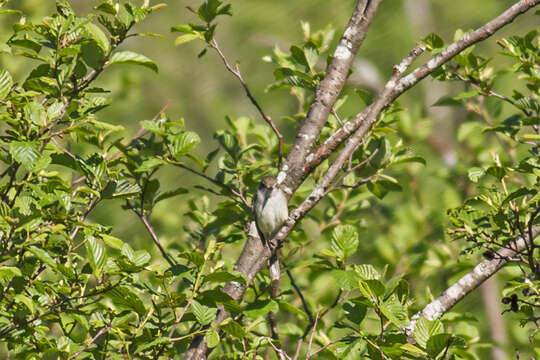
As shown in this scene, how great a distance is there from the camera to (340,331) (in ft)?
9.43

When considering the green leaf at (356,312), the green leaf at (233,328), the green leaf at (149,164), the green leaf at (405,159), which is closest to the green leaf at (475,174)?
the green leaf at (405,159)

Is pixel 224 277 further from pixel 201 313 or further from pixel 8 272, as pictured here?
pixel 8 272

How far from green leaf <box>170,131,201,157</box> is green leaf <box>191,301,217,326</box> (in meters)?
0.55

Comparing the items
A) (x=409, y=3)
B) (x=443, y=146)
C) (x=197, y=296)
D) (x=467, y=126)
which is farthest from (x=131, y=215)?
(x=409, y=3)

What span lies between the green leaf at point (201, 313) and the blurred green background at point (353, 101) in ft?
2.61

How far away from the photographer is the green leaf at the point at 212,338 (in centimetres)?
159

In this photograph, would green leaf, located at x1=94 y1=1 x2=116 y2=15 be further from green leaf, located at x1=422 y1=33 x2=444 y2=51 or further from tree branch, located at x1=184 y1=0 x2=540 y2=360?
green leaf, located at x1=422 y1=33 x2=444 y2=51

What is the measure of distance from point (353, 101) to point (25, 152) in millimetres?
4622

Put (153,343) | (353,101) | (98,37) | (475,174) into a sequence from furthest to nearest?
(353,101) < (475,174) < (98,37) < (153,343)

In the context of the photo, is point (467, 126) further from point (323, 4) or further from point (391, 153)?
point (323, 4)

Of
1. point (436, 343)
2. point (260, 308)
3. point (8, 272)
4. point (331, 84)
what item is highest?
point (331, 84)

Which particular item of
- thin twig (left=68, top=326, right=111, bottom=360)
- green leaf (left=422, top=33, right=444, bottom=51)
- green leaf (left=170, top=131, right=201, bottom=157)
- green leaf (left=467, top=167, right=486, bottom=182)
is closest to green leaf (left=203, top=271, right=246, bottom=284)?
thin twig (left=68, top=326, right=111, bottom=360)

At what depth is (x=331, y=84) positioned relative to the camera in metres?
1.96

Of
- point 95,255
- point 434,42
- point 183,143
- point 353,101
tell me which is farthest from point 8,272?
point 353,101
